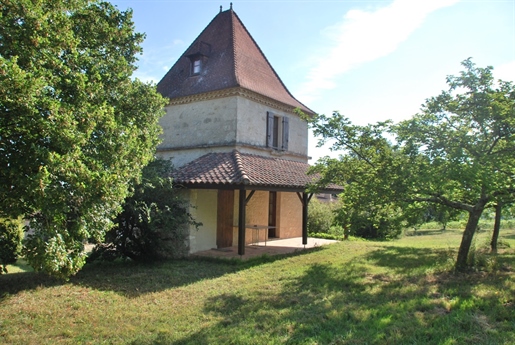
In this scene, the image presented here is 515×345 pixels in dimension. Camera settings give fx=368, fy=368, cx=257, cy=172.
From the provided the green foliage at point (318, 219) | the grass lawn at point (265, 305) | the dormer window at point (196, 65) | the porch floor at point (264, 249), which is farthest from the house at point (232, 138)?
the grass lawn at point (265, 305)

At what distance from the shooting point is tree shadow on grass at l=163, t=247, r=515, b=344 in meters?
5.05

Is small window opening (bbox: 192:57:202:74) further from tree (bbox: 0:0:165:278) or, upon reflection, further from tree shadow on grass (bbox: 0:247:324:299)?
tree (bbox: 0:0:165:278)

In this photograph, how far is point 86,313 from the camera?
20.5 ft

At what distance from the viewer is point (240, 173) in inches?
436

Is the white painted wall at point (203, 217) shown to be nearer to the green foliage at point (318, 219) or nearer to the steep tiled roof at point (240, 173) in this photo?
the steep tiled roof at point (240, 173)

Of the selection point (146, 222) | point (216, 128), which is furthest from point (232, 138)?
point (146, 222)

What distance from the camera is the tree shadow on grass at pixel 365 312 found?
16.6 feet

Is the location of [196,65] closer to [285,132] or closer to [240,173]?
[285,132]

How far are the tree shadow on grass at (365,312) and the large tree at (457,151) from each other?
1943 millimetres

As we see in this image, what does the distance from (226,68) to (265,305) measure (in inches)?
420

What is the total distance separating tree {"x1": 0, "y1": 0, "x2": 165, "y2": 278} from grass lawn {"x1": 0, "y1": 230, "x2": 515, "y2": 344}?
1.51 m

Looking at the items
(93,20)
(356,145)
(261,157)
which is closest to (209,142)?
(261,157)

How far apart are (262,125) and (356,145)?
5.91 meters

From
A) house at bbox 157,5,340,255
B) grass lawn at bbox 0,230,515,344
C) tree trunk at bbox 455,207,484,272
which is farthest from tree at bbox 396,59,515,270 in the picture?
house at bbox 157,5,340,255
